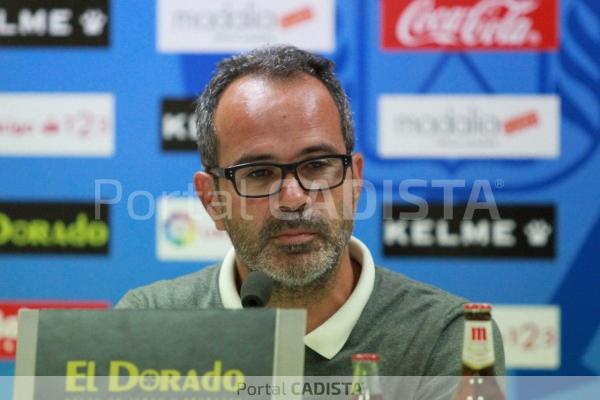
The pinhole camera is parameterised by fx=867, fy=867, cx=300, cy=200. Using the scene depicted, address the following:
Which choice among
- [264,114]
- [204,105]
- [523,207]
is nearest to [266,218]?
[264,114]

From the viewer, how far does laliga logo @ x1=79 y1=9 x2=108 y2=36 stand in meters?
3.11

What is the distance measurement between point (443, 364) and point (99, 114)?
1.83 m

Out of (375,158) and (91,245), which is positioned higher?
(375,158)

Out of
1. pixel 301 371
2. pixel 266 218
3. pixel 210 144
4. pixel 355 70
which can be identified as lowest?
pixel 301 371

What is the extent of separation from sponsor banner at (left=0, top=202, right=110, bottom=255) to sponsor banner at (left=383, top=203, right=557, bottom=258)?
40.3 inches

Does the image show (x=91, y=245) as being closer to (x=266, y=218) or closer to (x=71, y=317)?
(x=266, y=218)

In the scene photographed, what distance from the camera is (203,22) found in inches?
121

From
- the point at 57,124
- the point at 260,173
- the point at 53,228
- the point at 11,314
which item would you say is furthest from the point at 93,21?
the point at 260,173

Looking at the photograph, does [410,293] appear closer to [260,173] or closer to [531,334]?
[260,173]

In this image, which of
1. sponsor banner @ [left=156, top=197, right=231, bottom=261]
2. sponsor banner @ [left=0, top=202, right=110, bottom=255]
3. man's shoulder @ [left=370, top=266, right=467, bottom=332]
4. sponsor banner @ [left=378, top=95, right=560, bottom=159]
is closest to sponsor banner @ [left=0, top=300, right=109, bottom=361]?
sponsor banner @ [left=0, top=202, right=110, bottom=255]

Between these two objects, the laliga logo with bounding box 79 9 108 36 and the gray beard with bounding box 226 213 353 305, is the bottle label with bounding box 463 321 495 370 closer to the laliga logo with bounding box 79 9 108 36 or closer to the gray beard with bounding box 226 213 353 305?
the gray beard with bounding box 226 213 353 305

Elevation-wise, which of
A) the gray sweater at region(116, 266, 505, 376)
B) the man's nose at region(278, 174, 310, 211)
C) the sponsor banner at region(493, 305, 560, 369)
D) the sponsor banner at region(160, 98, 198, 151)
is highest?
the sponsor banner at region(160, 98, 198, 151)

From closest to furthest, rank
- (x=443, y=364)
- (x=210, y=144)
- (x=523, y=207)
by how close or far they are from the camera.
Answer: (x=443, y=364) → (x=210, y=144) → (x=523, y=207)

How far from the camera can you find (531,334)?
305cm
